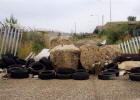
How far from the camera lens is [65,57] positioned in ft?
26.5

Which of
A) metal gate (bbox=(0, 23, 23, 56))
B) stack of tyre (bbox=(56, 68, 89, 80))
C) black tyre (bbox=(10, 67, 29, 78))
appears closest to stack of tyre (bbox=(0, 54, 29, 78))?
black tyre (bbox=(10, 67, 29, 78))

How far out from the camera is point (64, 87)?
17.9 ft

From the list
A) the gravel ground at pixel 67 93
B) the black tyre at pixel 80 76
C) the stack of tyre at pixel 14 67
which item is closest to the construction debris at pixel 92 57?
the black tyre at pixel 80 76

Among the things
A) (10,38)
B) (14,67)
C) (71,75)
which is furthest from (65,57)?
(10,38)

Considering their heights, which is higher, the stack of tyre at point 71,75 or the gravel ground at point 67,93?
the stack of tyre at point 71,75

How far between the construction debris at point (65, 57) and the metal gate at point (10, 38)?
130 inches

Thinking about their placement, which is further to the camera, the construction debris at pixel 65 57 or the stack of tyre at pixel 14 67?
the construction debris at pixel 65 57

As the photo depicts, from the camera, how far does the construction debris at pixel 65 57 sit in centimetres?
806

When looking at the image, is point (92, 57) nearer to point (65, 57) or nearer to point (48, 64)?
point (65, 57)

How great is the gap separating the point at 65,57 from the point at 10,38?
391cm

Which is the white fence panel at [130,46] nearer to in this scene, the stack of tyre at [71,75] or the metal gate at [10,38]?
the metal gate at [10,38]

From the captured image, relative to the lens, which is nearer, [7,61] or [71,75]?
[71,75]

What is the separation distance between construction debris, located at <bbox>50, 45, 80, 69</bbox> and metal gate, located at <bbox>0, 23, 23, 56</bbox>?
10.9ft

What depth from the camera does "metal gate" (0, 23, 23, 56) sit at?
10.1 metres
